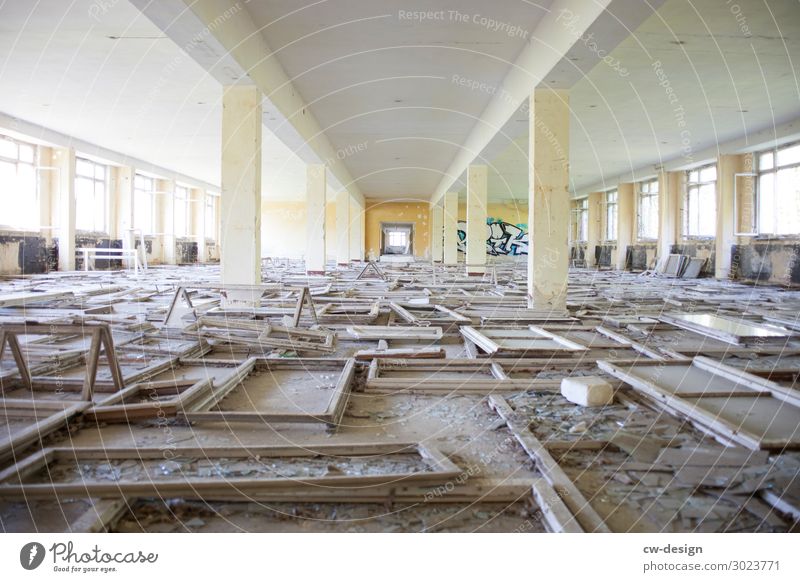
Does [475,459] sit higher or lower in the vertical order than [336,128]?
lower

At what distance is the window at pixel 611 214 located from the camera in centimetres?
2994

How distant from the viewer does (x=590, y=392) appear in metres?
4.02

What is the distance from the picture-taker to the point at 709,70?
11.3m

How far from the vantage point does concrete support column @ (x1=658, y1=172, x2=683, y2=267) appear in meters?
22.5

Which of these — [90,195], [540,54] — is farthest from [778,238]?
[90,195]

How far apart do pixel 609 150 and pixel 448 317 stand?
15.0 meters

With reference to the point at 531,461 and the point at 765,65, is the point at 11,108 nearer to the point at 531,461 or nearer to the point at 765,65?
the point at 531,461

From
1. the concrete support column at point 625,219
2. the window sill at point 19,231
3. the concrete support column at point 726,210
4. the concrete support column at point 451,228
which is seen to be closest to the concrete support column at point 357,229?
the concrete support column at point 451,228

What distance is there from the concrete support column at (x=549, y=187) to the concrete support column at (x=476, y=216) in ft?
29.3

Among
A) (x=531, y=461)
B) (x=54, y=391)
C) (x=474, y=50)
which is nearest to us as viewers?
(x=531, y=461)

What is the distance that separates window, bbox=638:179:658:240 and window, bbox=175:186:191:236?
2465cm

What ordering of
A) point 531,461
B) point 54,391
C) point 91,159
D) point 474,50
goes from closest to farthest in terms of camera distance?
point 531,461 < point 54,391 < point 474,50 < point 91,159

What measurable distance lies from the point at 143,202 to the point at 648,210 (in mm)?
25081
